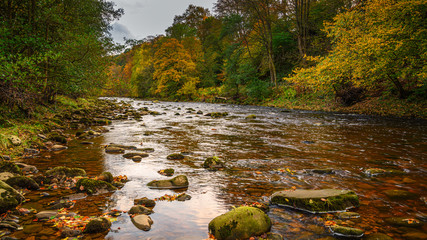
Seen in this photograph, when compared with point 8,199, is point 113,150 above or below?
below

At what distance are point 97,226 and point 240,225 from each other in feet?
5.94

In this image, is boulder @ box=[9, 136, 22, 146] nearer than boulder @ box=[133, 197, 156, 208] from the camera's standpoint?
No

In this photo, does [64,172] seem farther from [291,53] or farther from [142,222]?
[291,53]

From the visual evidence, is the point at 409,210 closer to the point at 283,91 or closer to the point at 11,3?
the point at 11,3

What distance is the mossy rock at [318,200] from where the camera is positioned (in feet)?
11.5

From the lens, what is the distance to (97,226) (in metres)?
2.89

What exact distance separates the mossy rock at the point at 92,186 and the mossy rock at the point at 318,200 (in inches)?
118

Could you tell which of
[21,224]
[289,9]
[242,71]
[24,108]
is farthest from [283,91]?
[21,224]

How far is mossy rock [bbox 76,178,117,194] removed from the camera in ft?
13.4

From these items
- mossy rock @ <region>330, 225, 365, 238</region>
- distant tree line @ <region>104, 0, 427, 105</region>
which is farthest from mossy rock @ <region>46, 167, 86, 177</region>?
distant tree line @ <region>104, 0, 427, 105</region>

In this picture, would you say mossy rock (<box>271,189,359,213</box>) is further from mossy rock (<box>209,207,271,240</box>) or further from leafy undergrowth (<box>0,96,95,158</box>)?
leafy undergrowth (<box>0,96,95,158</box>)

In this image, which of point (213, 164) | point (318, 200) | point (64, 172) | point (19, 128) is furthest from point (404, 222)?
point (19, 128)

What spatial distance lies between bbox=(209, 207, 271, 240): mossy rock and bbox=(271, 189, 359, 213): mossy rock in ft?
2.46

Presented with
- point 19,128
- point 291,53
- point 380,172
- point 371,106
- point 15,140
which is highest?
point 291,53
